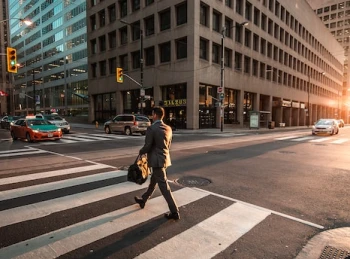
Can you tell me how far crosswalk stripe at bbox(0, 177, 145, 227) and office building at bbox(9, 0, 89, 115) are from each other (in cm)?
4859

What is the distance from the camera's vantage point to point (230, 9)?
34.1m

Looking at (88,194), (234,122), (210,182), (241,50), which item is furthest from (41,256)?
(241,50)

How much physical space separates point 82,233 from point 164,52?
32.0 meters

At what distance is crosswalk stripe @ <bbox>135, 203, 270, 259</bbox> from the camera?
3143 millimetres

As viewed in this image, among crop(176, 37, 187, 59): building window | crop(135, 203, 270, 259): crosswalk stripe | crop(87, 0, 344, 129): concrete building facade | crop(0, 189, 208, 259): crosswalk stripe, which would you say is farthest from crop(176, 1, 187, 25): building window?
crop(135, 203, 270, 259): crosswalk stripe

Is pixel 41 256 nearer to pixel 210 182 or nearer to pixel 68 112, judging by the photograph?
pixel 210 182

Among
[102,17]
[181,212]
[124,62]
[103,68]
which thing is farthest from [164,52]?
[181,212]

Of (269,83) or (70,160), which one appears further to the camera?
(269,83)

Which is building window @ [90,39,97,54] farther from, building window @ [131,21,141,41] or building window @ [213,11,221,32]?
building window @ [213,11,221,32]

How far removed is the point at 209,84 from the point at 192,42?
18.9ft

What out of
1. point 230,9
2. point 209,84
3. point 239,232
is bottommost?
point 239,232

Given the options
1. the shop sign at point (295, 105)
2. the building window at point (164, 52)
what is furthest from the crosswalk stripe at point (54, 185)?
the shop sign at point (295, 105)

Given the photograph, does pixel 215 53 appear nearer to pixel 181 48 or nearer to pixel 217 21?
pixel 217 21

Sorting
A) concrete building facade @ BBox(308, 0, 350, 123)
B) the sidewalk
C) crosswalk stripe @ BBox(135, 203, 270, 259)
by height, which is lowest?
the sidewalk
